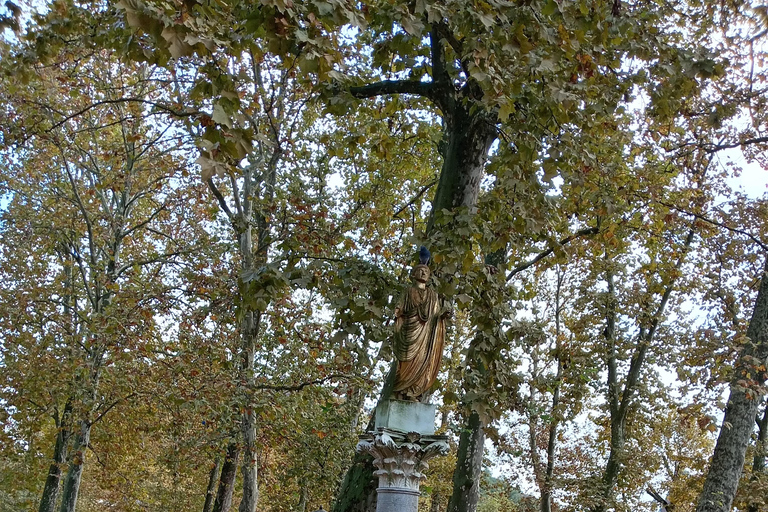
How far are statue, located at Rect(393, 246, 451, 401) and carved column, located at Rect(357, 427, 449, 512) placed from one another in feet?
1.46

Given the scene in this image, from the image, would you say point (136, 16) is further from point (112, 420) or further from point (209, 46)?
point (112, 420)

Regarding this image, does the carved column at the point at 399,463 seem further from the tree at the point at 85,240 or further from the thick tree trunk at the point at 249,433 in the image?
the tree at the point at 85,240

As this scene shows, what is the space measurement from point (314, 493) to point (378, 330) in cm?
1431

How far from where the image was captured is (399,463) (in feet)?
21.9

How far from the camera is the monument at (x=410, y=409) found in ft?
21.9

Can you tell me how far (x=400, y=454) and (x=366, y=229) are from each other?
8.76 metres

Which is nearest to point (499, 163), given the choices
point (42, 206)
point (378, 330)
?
point (378, 330)

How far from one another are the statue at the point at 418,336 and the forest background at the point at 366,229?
0.28 metres

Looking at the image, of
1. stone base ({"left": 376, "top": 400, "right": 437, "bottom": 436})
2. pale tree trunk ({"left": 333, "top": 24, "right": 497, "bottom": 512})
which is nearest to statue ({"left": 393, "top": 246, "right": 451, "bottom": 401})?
stone base ({"left": 376, "top": 400, "right": 437, "bottom": 436})

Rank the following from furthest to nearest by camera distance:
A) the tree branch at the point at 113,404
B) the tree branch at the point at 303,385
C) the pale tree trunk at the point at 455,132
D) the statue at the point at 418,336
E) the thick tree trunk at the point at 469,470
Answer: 1. the tree branch at the point at 113,404
2. the tree branch at the point at 303,385
3. the thick tree trunk at the point at 469,470
4. the pale tree trunk at the point at 455,132
5. the statue at the point at 418,336

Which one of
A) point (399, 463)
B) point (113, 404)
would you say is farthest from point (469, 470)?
point (113, 404)

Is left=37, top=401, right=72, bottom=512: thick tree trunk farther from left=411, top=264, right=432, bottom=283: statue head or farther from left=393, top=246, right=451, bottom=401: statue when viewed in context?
left=411, top=264, right=432, bottom=283: statue head

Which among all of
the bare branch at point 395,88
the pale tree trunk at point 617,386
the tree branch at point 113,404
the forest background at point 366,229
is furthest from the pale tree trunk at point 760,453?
the tree branch at point 113,404

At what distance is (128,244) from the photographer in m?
20.3
